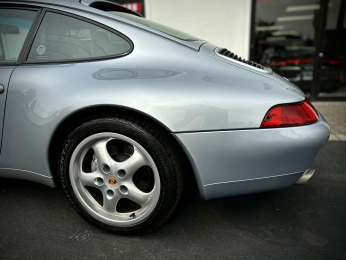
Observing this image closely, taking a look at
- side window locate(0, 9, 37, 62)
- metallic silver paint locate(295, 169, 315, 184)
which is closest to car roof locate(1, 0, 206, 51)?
side window locate(0, 9, 37, 62)

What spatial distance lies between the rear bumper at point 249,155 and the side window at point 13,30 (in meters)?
1.29

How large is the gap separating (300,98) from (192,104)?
0.65 meters

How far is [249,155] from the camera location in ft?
5.06

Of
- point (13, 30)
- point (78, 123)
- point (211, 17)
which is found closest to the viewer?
point (78, 123)

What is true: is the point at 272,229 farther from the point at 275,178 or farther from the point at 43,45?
the point at 43,45

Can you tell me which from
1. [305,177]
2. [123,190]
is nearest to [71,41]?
[123,190]

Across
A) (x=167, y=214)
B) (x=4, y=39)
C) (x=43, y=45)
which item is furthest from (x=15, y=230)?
(x=4, y=39)

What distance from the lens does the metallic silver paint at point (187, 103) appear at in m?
1.52

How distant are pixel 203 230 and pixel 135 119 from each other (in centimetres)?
84

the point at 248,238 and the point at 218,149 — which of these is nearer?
the point at 218,149

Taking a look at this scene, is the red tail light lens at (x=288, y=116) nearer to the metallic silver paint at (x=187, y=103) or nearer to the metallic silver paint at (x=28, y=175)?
the metallic silver paint at (x=187, y=103)

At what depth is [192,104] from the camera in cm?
152

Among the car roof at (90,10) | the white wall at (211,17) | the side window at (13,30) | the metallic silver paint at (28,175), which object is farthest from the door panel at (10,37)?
the white wall at (211,17)

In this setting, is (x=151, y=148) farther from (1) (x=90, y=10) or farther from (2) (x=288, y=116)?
(1) (x=90, y=10)
